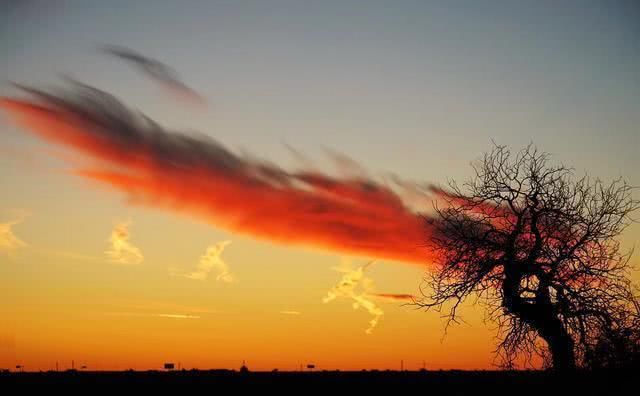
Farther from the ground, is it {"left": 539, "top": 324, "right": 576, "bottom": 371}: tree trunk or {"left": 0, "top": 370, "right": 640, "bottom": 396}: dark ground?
{"left": 539, "top": 324, "right": 576, "bottom": 371}: tree trunk

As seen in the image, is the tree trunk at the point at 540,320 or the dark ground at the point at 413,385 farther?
the tree trunk at the point at 540,320

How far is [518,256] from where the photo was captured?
31797 mm

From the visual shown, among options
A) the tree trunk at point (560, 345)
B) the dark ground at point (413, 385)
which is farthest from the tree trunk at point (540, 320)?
the dark ground at point (413, 385)

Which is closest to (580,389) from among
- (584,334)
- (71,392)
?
(584,334)

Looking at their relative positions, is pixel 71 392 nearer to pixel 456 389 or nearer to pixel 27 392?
pixel 27 392

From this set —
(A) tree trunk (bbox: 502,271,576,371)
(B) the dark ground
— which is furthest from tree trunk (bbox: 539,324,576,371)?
(B) the dark ground

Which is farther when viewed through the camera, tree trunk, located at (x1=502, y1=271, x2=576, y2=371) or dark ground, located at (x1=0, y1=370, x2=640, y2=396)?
tree trunk, located at (x1=502, y1=271, x2=576, y2=371)

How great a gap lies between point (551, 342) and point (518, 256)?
13.0ft

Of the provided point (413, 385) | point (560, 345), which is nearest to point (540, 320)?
point (560, 345)

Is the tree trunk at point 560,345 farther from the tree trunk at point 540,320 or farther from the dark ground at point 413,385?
the dark ground at point 413,385

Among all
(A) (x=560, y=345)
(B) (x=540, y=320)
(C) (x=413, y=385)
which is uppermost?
(B) (x=540, y=320)

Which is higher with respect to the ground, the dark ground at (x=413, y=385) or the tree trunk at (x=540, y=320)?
the tree trunk at (x=540, y=320)

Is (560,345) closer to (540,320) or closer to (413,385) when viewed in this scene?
(540,320)

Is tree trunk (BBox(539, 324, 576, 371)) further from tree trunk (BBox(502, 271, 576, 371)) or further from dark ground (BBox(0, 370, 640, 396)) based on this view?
dark ground (BBox(0, 370, 640, 396))
